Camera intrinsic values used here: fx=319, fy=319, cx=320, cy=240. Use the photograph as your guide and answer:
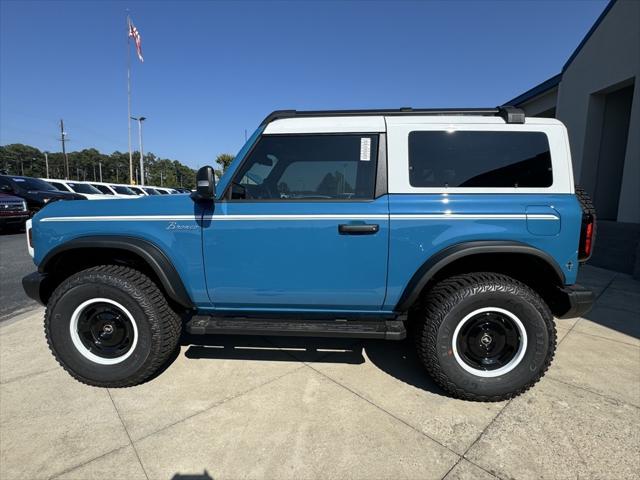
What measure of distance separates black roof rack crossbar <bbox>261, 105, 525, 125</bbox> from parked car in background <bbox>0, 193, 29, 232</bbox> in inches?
455

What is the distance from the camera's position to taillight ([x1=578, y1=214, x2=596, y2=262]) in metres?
2.30

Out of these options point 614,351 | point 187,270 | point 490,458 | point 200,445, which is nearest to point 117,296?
point 187,270

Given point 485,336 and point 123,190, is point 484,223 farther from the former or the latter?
point 123,190

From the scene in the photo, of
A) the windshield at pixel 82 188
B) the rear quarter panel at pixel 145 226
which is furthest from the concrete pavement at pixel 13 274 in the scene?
the windshield at pixel 82 188

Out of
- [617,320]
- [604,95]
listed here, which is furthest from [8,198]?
[604,95]

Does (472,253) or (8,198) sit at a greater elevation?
(8,198)

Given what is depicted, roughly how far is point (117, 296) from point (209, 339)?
109 cm

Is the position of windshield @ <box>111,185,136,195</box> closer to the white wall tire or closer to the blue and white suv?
the blue and white suv

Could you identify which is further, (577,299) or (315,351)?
(315,351)

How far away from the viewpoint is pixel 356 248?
2.33m

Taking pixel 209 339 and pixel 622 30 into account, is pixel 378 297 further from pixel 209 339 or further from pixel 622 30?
pixel 622 30

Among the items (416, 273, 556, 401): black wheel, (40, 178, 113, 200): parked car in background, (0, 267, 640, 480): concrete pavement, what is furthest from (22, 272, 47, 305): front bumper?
(40, 178, 113, 200): parked car in background

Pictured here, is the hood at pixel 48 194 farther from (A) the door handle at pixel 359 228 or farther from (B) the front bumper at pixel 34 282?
(A) the door handle at pixel 359 228

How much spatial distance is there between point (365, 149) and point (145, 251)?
71.8 inches
